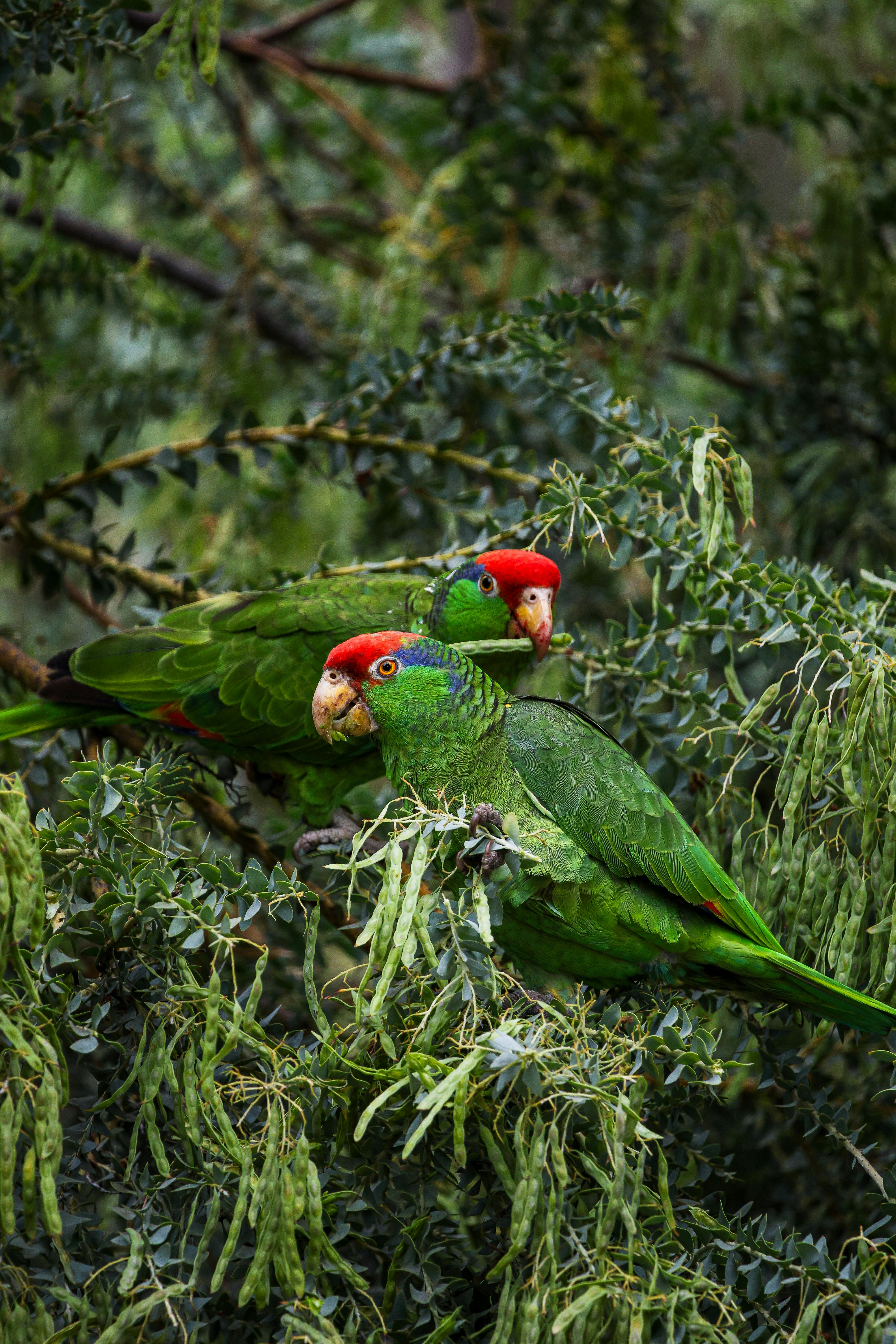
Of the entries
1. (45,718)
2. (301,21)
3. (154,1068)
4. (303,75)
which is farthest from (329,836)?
(301,21)

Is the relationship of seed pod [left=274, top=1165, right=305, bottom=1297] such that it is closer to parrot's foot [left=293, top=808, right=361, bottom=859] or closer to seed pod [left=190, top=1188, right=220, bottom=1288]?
seed pod [left=190, top=1188, right=220, bottom=1288]

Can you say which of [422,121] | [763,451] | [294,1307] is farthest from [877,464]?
[294,1307]

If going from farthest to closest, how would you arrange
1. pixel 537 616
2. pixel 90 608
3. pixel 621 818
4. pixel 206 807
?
1. pixel 90 608
2. pixel 206 807
3. pixel 537 616
4. pixel 621 818

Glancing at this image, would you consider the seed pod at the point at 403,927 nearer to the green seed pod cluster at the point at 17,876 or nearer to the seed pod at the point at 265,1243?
the seed pod at the point at 265,1243

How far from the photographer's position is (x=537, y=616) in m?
2.00

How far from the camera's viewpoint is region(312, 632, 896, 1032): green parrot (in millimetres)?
1667

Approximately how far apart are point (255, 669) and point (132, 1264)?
1.30m

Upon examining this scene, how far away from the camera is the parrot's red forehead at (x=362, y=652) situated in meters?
1.75

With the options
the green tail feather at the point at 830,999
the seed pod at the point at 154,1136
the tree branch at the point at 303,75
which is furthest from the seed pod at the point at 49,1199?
the tree branch at the point at 303,75

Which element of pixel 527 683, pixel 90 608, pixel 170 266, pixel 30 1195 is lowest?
pixel 527 683

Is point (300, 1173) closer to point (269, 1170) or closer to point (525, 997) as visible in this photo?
point (269, 1170)

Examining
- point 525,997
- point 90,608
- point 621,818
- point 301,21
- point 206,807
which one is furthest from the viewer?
point 301,21

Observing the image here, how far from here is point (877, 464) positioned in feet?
11.4

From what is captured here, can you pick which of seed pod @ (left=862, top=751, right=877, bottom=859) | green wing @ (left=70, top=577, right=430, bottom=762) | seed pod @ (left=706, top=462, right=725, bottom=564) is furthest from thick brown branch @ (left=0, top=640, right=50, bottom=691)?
seed pod @ (left=862, top=751, right=877, bottom=859)
